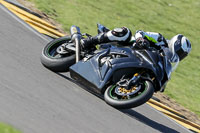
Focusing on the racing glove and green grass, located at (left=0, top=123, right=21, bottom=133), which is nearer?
green grass, located at (left=0, top=123, right=21, bottom=133)

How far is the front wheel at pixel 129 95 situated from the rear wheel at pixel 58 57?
0.80m

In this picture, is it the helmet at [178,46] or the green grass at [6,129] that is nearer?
the green grass at [6,129]

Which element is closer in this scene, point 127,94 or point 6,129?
point 6,129

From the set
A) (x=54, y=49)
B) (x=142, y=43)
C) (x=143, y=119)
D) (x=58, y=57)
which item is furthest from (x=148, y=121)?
(x=54, y=49)

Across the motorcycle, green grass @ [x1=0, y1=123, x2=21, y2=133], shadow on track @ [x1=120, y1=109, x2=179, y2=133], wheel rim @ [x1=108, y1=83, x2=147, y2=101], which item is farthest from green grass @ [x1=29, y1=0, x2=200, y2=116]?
green grass @ [x1=0, y1=123, x2=21, y2=133]

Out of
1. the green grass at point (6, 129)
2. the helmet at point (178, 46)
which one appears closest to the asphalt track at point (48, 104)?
the green grass at point (6, 129)

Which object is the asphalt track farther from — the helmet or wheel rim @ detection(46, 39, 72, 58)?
the helmet

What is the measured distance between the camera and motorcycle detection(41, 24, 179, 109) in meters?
5.98

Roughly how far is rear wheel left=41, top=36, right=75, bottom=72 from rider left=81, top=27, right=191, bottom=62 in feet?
1.01

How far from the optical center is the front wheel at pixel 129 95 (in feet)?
18.5

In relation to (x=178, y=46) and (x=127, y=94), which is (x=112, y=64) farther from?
(x=178, y=46)

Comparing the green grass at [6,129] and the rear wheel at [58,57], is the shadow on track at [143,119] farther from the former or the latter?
the green grass at [6,129]

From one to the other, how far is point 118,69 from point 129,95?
19.4 inches

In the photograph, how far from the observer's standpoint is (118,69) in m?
6.22
